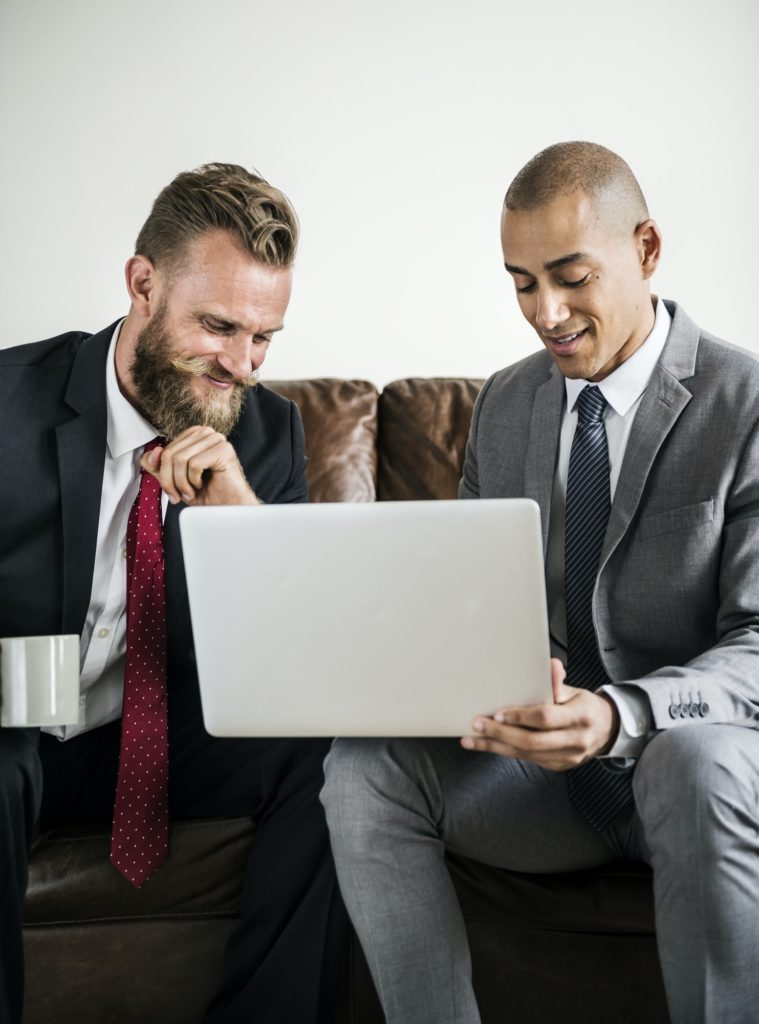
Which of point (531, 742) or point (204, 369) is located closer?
point (531, 742)

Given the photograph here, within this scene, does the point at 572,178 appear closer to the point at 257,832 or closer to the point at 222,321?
the point at 222,321

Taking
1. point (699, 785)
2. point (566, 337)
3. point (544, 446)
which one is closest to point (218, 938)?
point (699, 785)

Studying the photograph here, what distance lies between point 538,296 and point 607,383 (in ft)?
0.57

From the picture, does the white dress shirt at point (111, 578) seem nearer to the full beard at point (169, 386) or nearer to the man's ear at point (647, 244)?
the full beard at point (169, 386)

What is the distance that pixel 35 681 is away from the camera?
120 cm

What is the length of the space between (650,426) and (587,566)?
0.22 metres

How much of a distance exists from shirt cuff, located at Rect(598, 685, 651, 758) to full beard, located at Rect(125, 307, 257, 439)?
85 centimetres

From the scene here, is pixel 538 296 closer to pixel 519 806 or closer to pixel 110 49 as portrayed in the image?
pixel 519 806

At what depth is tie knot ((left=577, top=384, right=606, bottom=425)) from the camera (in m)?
1.51

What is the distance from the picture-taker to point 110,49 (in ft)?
8.10

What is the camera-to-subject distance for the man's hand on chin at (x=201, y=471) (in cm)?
147

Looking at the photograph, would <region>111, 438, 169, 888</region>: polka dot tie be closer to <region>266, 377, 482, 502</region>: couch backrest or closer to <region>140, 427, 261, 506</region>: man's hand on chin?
<region>140, 427, 261, 506</region>: man's hand on chin

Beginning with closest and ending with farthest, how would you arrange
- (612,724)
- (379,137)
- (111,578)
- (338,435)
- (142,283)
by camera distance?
(612,724) < (111,578) < (142,283) < (338,435) < (379,137)

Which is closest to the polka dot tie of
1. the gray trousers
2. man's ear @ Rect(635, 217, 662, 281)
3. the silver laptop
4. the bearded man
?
the bearded man
